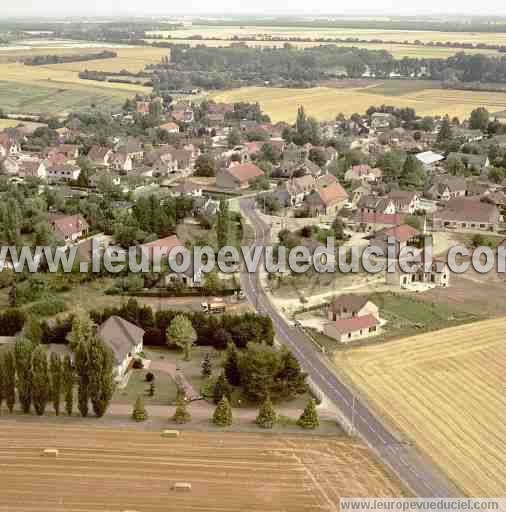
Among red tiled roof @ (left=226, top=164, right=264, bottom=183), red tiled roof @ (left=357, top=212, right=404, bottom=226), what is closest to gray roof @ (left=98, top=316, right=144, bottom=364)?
red tiled roof @ (left=357, top=212, right=404, bottom=226)

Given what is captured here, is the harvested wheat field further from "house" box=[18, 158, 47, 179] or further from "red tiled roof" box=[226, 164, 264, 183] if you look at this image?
"house" box=[18, 158, 47, 179]

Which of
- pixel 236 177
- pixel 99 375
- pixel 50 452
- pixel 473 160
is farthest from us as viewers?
pixel 473 160

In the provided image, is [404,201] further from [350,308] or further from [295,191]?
[350,308]

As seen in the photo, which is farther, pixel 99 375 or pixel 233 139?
pixel 233 139

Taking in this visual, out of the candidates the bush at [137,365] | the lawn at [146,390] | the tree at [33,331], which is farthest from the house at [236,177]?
the lawn at [146,390]

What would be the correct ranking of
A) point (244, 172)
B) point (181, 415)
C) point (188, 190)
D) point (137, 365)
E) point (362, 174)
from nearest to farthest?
1. point (181, 415)
2. point (137, 365)
3. point (188, 190)
4. point (244, 172)
5. point (362, 174)

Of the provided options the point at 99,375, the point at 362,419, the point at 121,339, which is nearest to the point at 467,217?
the point at 362,419
